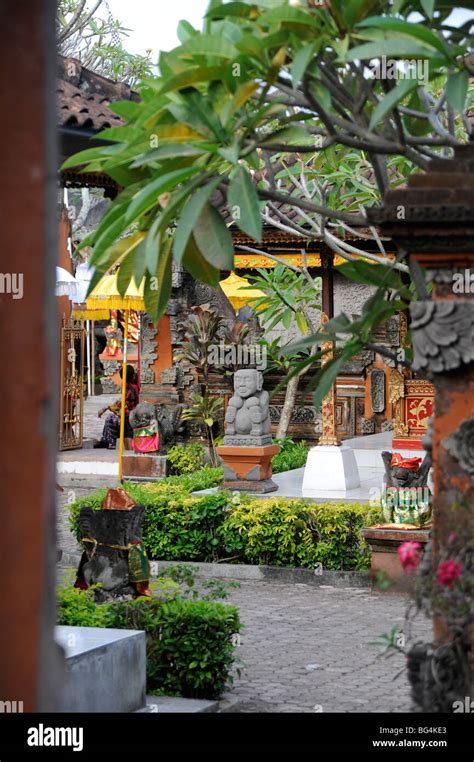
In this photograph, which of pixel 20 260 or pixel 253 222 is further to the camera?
pixel 253 222

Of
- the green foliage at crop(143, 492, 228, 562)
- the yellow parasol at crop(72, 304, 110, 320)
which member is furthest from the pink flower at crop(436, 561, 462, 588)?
the yellow parasol at crop(72, 304, 110, 320)

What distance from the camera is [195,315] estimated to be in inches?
806

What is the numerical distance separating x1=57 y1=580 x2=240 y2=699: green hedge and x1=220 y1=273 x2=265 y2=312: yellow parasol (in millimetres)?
12451

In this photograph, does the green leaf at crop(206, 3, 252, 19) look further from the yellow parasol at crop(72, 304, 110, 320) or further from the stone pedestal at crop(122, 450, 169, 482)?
the yellow parasol at crop(72, 304, 110, 320)

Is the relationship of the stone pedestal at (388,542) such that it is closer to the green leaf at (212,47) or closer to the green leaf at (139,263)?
the green leaf at (139,263)

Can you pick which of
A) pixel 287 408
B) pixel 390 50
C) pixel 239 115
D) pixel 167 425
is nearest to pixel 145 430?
pixel 167 425

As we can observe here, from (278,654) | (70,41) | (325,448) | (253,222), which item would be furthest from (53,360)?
(70,41)

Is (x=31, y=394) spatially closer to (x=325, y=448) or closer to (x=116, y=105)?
(x=116, y=105)

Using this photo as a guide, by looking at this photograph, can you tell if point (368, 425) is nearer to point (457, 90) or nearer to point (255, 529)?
point (255, 529)

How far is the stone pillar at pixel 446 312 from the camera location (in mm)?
4371

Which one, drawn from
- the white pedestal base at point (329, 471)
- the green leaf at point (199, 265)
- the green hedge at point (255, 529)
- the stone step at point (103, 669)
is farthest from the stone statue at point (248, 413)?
the green leaf at point (199, 265)

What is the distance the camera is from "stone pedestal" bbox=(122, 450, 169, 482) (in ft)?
→ 63.7

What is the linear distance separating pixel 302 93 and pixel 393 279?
95cm

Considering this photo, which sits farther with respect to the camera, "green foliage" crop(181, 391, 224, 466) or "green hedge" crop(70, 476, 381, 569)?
"green foliage" crop(181, 391, 224, 466)
